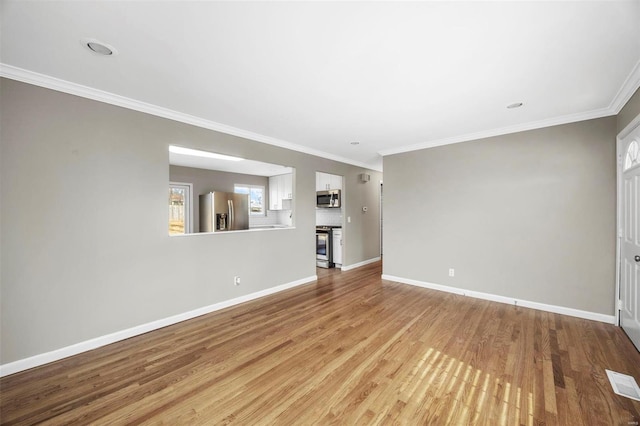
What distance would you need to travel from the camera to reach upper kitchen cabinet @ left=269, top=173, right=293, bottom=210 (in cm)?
714

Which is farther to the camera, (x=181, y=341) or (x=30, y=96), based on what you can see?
(x=181, y=341)

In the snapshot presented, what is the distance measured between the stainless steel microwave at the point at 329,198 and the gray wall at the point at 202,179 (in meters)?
2.20

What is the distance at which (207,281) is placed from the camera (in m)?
3.46

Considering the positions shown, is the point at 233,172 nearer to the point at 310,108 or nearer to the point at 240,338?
the point at 310,108

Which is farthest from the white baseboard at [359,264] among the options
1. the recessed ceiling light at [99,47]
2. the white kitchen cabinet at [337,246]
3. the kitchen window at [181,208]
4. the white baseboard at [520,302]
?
the recessed ceiling light at [99,47]

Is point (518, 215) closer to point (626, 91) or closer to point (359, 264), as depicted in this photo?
point (626, 91)

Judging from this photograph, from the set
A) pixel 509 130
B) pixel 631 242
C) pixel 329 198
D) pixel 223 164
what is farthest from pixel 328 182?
pixel 631 242

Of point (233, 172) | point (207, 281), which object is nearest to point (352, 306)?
point (207, 281)

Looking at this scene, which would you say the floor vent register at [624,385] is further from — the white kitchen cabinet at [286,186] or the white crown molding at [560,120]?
→ the white kitchen cabinet at [286,186]

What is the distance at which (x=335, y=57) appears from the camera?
2043 millimetres

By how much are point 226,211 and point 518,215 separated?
508 centimetres

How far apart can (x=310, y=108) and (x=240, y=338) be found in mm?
2757

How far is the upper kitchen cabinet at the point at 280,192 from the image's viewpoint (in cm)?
714

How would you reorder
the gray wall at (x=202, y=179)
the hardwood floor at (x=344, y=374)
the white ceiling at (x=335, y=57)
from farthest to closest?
the gray wall at (x=202, y=179) < the hardwood floor at (x=344, y=374) < the white ceiling at (x=335, y=57)
